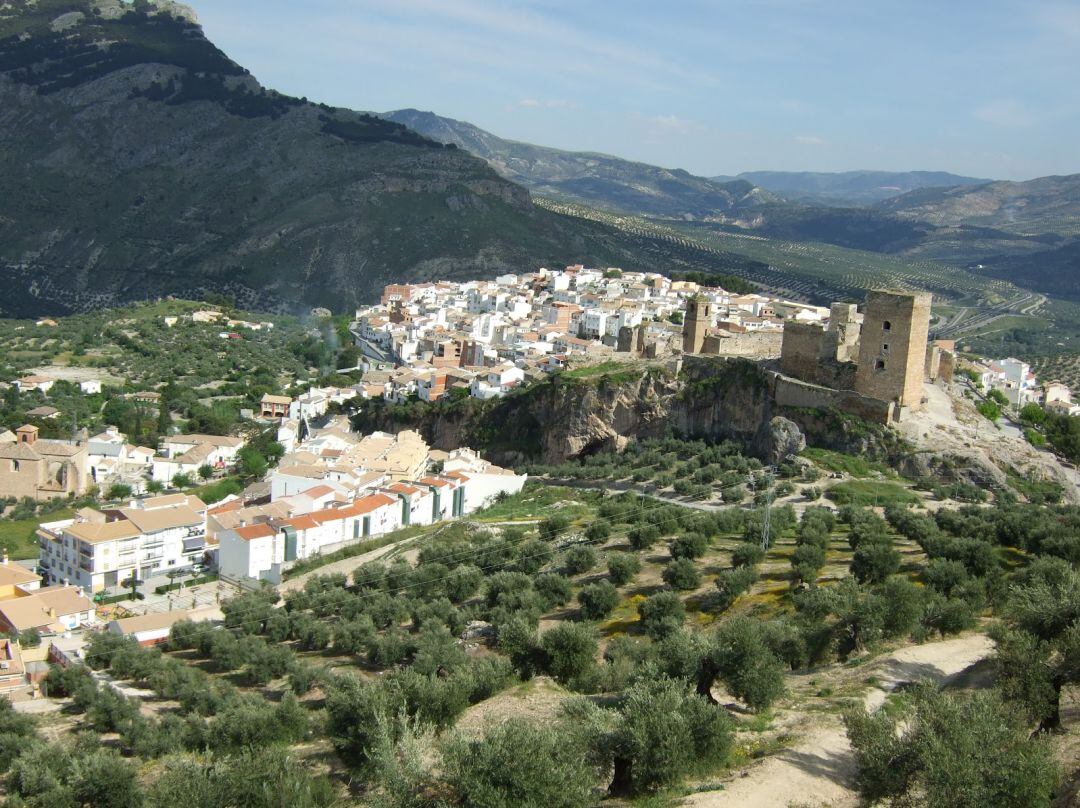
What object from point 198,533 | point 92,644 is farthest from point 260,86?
point 92,644

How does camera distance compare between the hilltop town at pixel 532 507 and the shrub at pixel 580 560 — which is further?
the shrub at pixel 580 560

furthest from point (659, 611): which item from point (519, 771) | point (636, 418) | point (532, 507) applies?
point (636, 418)

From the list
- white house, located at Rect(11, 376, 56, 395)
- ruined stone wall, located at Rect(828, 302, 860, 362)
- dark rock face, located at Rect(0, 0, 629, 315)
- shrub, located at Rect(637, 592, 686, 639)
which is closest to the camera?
shrub, located at Rect(637, 592, 686, 639)

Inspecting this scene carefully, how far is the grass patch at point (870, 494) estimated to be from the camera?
2545 cm

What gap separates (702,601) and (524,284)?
53548mm

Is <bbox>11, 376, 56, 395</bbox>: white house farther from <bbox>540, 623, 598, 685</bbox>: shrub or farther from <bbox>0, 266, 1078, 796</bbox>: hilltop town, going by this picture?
<bbox>540, 623, 598, 685</bbox>: shrub

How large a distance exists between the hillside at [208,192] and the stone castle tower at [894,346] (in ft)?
220

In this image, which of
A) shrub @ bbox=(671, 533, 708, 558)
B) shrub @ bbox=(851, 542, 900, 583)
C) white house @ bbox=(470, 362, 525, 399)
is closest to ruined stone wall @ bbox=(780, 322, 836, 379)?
shrub @ bbox=(671, 533, 708, 558)

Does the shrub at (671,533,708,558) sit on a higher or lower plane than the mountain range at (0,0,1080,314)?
lower

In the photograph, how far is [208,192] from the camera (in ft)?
384

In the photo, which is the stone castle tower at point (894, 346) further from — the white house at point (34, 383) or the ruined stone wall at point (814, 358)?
the white house at point (34, 383)

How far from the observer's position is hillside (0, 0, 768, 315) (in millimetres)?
97375

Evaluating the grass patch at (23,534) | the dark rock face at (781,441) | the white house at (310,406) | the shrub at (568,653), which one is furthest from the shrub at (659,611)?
the white house at (310,406)

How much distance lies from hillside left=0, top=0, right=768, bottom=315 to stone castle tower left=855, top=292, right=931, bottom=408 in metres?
67.0
